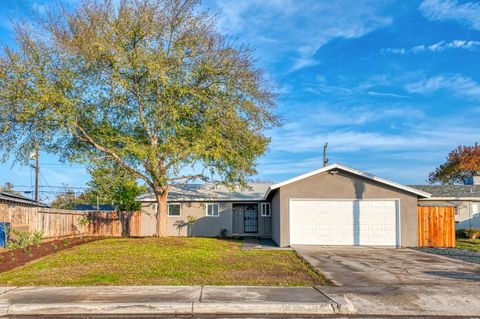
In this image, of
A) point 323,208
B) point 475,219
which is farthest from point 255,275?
point 475,219

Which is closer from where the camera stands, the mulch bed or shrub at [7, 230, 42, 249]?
the mulch bed

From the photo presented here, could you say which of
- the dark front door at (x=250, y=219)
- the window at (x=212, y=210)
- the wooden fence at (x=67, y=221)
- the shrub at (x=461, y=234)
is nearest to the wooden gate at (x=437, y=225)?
the shrub at (x=461, y=234)

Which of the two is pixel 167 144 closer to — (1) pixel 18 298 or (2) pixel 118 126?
(2) pixel 118 126

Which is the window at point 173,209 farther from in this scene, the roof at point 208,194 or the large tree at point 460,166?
the large tree at point 460,166

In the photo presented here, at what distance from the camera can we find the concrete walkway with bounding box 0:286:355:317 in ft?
24.3

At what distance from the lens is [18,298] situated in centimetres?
806

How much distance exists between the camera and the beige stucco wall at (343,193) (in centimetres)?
1941

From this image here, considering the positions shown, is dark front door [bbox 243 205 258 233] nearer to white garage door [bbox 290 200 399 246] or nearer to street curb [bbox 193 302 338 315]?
white garage door [bbox 290 200 399 246]

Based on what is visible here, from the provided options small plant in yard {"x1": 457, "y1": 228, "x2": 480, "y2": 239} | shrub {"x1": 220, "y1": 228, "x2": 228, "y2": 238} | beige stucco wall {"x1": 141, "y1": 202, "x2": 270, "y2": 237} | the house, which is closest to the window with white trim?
beige stucco wall {"x1": 141, "y1": 202, "x2": 270, "y2": 237}

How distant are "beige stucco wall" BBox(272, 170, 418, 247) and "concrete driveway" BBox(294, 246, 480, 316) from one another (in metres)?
3.29

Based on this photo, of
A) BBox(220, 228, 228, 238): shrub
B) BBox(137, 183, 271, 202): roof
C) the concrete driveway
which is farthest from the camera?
BBox(137, 183, 271, 202): roof

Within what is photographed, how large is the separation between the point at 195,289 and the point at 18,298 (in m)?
3.36

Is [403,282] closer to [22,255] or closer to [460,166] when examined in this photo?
[22,255]

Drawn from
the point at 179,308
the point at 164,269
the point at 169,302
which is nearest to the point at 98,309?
the point at 169,302
